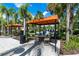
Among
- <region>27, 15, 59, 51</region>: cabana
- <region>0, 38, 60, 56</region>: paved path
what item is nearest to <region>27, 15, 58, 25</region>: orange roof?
<region>27, 15, 59, 51</region>: cabana

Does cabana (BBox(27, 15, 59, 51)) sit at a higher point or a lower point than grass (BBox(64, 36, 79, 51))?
higher

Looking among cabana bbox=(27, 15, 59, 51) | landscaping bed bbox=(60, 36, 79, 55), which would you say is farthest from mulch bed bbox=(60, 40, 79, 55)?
cabana bbox=(27, 15, 59, 51)

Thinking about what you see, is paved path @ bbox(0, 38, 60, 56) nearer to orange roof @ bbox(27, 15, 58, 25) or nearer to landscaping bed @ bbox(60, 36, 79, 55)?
landscaping bed @ bbox(60, 36, 79, 55)

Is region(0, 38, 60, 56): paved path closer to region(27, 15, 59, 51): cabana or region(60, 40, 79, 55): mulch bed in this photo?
region(60, 40, 79, 55): mulch bed

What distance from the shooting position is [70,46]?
14.6ft

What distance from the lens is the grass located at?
444 centimetres

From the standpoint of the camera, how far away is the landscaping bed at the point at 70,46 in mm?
4434

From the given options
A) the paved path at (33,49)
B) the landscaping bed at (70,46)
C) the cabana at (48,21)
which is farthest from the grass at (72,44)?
the cabana at (48,21)

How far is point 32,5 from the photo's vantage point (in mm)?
4398

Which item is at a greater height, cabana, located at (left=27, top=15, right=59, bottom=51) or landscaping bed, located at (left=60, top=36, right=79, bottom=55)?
cabana, located at (left=27, top=15, right=59, bottom=51)

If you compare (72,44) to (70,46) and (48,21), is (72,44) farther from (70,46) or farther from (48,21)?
(48,21)

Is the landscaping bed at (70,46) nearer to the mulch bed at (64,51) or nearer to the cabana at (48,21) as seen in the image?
the mulch bed at (64,51)

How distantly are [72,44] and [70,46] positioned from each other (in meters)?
0.05

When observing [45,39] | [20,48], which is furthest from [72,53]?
[20,48]
